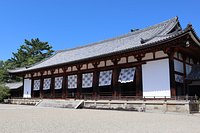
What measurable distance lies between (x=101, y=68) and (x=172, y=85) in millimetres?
6315

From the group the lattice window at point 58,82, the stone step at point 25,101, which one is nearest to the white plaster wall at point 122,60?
the lattice window at point 58,82

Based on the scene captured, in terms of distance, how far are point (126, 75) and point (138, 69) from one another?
40.2 inches

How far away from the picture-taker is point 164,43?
13.3m

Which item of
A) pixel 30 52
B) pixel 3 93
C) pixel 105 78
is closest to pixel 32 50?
pixel 30 52

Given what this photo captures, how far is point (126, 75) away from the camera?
16328 millimetres

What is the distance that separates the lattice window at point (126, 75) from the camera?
16016 mm

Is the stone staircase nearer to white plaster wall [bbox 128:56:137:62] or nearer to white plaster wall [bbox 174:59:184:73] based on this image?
white plaster wall [bbox 128:56:137:62]

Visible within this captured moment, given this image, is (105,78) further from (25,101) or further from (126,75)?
(25,101)

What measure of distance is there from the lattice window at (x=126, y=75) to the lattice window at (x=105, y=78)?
1.03 metres

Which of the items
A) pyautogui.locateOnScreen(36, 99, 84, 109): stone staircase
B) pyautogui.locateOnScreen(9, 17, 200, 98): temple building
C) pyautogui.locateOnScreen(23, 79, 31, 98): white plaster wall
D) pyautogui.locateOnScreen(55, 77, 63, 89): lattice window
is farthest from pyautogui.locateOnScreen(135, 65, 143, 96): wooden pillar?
pyautogui.locateOnScreen(23, 79, 31, 98): white plaster wall

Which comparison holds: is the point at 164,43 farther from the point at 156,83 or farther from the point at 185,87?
the point at 185,87

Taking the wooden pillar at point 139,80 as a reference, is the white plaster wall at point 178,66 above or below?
above

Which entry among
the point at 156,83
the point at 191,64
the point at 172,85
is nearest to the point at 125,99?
the point at 156,83

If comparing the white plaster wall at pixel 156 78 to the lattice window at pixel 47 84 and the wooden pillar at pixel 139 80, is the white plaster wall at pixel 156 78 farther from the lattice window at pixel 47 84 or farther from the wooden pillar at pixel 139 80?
the lattice window at pixel 47 84
